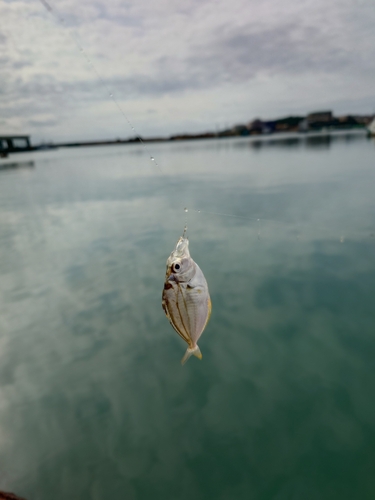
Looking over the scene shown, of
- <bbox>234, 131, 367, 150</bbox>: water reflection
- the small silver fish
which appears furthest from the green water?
<bbox>234, 131, 367, 150</bbox>: water reflection

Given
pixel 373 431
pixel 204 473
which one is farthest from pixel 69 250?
pixel 373 431

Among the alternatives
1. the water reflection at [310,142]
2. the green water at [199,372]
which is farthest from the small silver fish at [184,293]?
the water reflection at [310,142]

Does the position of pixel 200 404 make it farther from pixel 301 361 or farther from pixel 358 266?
pixel 358 266

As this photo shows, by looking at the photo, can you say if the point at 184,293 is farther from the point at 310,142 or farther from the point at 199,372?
the point at 310,142

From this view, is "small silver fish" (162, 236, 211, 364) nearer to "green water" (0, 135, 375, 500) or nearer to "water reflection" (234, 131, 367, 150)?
"green water" (0, 135, 375, 500)

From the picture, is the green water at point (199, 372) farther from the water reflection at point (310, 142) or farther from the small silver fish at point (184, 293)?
the water reflection at point (310, 142)
